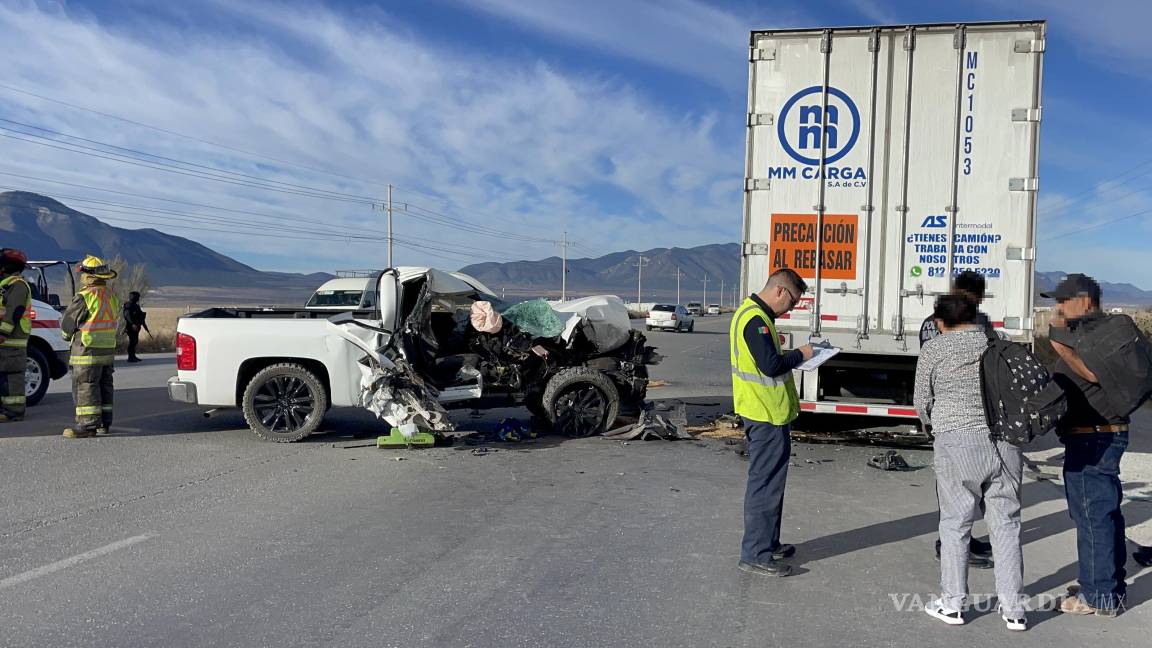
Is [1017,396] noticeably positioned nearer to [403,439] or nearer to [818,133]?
[818,133]

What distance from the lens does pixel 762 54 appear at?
879 centimetres

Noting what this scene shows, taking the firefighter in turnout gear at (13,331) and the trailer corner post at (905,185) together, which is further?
the firefighter in turnout gear at (13,331)

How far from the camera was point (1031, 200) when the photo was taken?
804 centimetres

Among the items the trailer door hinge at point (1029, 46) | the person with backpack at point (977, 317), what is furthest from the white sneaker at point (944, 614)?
the trailer door hinge at point (1029, 46)

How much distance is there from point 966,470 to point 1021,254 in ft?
15.5

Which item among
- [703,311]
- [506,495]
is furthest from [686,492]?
[703,311]

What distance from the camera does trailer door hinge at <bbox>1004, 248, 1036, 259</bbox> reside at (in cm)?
797

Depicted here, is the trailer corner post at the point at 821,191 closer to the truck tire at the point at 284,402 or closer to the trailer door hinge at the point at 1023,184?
the trailer door hinge at the point at 1023,184

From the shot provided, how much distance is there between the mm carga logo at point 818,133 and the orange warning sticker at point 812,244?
1.30ft

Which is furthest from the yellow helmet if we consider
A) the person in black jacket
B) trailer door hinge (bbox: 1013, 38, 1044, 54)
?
the person in black jacket

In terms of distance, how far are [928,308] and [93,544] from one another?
7.29 metres

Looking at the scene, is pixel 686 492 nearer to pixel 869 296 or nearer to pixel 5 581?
pixel 869 296

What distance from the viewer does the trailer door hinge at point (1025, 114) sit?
8.00 meters

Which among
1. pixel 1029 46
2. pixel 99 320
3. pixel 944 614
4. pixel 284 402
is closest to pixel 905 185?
pixel 1029 46
